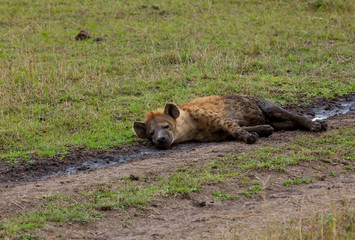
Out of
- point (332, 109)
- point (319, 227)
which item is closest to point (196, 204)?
point (319, 227)

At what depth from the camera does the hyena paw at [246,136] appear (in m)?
5.82

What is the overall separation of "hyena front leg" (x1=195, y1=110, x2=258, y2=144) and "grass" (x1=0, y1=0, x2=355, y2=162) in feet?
2.99

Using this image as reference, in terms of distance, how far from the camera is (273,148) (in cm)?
549

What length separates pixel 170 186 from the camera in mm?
4598

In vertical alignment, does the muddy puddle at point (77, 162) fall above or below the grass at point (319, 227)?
below

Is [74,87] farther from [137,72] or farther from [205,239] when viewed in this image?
[205,239]

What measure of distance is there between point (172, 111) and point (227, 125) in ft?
2.23

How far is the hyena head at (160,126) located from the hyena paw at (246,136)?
769mm

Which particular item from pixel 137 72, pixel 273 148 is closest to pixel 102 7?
pixel 137 72

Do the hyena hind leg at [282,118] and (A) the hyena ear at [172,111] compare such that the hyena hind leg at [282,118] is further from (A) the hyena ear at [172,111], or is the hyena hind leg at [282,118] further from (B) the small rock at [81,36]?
(B) the small rock at [81,36]

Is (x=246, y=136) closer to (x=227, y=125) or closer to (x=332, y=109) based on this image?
(x=227, y=125)

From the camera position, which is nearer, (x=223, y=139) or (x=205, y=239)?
(x=205, y=239)

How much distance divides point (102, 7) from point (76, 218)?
887 centimetres

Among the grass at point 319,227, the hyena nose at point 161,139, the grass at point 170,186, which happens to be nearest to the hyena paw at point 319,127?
the grass at point 170,186
